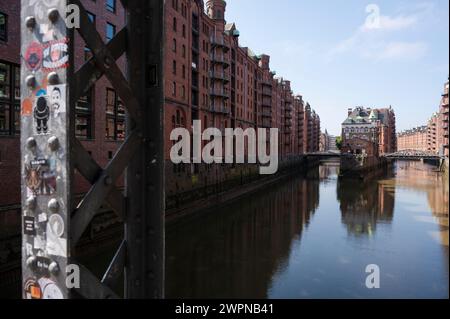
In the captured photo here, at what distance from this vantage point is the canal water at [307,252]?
14570 millimetres

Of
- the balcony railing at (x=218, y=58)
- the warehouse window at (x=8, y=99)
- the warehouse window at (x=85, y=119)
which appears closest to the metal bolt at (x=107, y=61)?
the warehouse window at (x=8, y=99)

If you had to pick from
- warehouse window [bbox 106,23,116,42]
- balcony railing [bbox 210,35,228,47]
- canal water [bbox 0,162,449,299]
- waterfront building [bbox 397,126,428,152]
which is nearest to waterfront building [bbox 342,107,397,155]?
waterfront building [bbox 397,126,428,152]

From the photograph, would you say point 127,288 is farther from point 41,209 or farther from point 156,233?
point 41,209

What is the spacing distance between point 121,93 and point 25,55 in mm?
526

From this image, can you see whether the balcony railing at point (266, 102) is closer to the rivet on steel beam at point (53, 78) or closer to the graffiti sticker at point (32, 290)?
the rivet on steel beam at point (53, 78)

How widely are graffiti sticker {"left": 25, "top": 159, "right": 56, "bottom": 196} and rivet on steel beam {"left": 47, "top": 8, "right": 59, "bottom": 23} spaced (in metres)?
0.71

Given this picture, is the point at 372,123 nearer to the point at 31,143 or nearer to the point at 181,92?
the point at 181,92

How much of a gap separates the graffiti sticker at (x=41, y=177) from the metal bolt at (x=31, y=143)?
0.26ft

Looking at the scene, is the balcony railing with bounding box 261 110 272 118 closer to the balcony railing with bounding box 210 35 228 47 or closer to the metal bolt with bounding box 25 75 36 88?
the balcony railing with bounding box 210 35 228 47

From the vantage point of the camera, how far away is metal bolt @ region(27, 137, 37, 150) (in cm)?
170

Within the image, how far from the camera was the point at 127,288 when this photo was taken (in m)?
2.10

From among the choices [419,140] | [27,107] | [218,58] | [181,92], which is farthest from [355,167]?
[419,140]

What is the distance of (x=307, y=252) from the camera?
65.8ft
